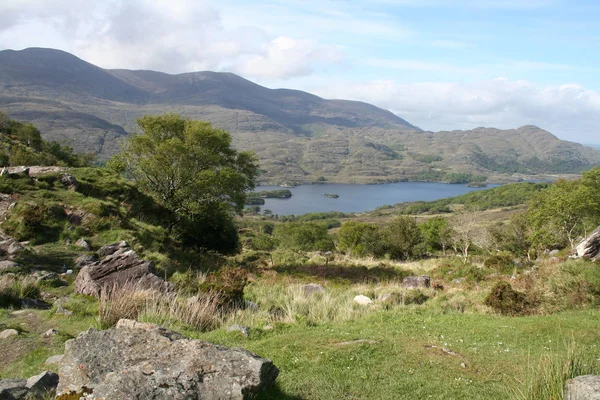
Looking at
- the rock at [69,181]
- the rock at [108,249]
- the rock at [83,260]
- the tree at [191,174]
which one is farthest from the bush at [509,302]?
the rock at [69,181]

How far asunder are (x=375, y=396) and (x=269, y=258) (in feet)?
69.6

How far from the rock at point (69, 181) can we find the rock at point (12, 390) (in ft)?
57.3

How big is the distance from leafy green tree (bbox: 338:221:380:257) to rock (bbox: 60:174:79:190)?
1231 inches

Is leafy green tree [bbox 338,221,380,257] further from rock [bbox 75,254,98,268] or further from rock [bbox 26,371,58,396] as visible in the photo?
rock [bbox 26,371,58,396]

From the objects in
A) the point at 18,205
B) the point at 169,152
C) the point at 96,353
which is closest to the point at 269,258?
the point at 169,152

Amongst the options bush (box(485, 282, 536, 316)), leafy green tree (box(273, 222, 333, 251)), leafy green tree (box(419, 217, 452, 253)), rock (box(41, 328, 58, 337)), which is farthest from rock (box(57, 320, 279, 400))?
leafy green tree (box(273, 222, 333, 251))

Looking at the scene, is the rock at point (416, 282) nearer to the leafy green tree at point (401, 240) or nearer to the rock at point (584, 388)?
the rock at point (584, 388)

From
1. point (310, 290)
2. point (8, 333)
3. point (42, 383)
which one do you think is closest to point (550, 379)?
point (42, 383)

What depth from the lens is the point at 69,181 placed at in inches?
806

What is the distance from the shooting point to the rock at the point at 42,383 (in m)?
4.68

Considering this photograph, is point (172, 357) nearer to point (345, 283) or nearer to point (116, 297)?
point (116, 297)

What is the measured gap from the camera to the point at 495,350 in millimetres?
7156

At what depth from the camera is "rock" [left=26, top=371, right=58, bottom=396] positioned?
4.68 meters

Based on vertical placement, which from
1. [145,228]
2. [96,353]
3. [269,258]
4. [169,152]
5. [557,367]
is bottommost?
[269,258]
